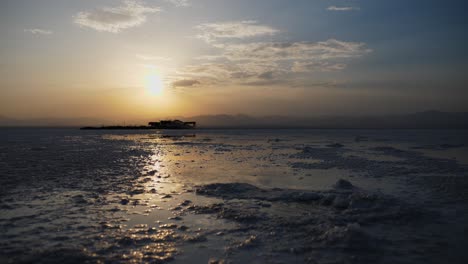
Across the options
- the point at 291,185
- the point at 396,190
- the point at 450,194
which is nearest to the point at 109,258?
the point at 291,185

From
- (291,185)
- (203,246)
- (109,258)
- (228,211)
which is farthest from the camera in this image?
(291,185)

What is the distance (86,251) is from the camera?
518cm

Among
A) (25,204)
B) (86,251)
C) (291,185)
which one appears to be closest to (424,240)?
(291,185)

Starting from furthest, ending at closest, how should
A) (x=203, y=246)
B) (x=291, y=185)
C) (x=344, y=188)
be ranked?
(x=291, y=185) < (x=344, y=188) < (x=203, y=246)

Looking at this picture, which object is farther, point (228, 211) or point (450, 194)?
point (450, 194)

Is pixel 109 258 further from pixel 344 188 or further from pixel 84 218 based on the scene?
pixel 344 188

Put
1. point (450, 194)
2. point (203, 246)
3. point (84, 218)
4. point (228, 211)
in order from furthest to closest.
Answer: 1. point (450, 194)
2. point (228, 211)
3. point (84, 218)
4. point (203, 246)

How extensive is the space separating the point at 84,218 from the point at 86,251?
2.01 m

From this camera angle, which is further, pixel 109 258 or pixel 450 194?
pixel 450 194

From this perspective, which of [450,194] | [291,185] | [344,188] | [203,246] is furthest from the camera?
[291,185]

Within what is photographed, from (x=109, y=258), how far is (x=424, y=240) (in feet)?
19.1

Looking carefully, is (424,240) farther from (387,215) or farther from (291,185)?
(291,185)

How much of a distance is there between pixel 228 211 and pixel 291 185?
409 centimetres

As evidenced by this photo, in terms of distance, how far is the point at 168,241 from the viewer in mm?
5625
